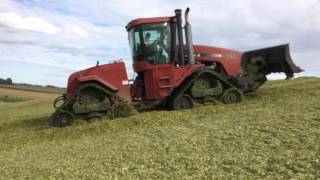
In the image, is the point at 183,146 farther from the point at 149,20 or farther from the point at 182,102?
the point at 149,20

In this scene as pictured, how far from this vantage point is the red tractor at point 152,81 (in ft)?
52.2

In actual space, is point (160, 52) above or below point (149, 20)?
below

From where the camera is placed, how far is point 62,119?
51.5 ft

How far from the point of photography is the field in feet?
27.8

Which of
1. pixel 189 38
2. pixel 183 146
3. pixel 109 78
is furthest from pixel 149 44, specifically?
pixel 183 146

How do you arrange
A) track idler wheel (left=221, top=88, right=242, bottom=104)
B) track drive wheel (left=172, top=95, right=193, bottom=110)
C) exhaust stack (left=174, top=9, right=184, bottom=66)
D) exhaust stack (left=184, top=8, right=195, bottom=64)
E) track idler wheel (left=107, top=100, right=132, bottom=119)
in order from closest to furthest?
1. track idler wheel (left=107, top=100, right=132, bottom=119)
2. track drive wheel (left=172, top=95, right=193, bottom=110)
3. exhaust stack (left=174, top=9, right=184, bottom=66)
4. exhaust stack (left=184, top=8, right=195, bottom=64)
5. track idler wheel (left=221, top=88, right=242, bottom=104)

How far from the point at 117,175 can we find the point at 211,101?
8231mm

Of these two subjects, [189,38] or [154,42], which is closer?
[154,42]

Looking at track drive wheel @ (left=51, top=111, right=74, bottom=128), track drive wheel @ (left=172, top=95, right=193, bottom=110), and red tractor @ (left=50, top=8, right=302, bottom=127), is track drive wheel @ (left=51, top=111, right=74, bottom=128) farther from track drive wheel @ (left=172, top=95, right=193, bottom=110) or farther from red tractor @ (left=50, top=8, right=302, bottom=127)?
track drive wheel @ (left=172, top=95, right=193, bottom=110)

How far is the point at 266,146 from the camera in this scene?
938 centimetres

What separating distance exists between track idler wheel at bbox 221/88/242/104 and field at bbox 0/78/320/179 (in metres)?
0.91

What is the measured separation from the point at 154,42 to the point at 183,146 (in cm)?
686

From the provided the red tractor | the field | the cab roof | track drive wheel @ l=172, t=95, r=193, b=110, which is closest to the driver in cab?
the red tractor

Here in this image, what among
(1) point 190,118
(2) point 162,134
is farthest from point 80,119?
(2) point 162,134
